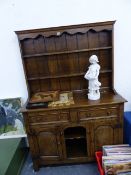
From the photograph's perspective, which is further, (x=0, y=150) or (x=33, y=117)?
(x=0, y=150)

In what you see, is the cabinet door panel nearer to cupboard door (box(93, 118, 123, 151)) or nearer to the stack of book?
cupboard door (box(93, 118, 123, 151))

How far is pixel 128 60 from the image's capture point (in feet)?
7.27

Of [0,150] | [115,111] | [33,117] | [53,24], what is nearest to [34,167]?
[0,150]

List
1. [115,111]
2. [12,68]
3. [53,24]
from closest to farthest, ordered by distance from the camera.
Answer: [115,111] < [53,24] < [12,68]

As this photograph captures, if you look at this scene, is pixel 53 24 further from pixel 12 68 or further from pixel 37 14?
pixel 12 68

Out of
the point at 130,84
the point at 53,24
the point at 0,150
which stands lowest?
the point at 0,150

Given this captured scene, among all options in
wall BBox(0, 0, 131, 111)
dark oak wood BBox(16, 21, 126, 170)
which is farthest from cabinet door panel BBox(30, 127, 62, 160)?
wall BBox(0, 0, 131, 111)

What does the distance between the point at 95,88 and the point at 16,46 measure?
1.06 m

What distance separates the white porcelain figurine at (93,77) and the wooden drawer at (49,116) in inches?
14.2

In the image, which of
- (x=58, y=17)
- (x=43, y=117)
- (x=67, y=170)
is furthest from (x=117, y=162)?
(x=58, y=17)

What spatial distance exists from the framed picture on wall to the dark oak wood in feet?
1.04

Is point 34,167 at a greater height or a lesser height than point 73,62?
lesser

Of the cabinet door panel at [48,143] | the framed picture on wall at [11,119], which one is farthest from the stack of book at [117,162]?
the framed picture on wall at [11,119]

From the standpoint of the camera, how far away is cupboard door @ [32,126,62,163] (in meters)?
2.02
